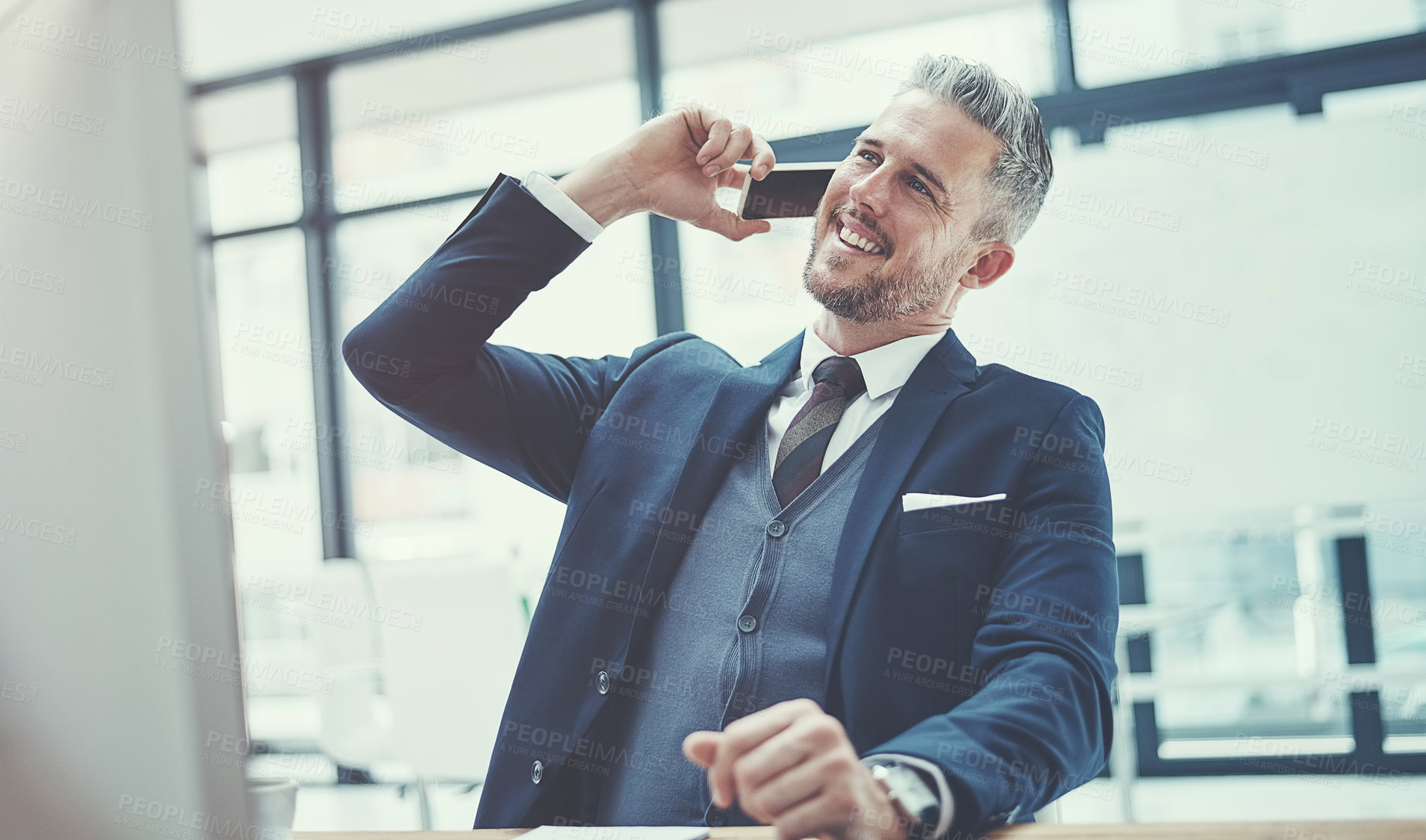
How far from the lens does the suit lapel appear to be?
3.67 ft

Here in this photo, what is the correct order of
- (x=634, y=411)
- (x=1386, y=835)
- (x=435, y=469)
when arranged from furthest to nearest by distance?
(x=435, y=469) → (x=634, y=411) → (x=1386, y=835)

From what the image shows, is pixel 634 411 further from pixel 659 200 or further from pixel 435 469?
pixel 435 469

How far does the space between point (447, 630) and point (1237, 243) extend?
278cm

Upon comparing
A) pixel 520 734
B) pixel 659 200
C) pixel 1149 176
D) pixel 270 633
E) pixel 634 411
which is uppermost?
pixel 1149 176

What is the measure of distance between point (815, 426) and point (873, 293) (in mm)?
212

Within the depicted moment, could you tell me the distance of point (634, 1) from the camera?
4383 mm

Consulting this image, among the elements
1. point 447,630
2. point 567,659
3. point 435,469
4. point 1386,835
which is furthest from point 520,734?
point 435,469

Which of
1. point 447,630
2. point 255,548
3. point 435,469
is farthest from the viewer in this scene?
point 255,548

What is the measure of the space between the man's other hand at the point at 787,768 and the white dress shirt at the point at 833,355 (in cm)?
64

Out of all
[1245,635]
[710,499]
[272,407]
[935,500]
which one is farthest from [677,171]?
[272,407]

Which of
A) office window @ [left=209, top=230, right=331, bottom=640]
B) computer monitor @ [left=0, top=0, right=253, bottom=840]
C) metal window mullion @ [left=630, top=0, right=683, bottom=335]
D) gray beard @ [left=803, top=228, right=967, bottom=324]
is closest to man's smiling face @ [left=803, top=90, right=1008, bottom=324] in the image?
gray beard @ [left=803, top=228, right=967, bottom=324]

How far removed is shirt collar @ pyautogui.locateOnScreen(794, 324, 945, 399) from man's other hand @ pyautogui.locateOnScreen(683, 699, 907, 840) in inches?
28.9

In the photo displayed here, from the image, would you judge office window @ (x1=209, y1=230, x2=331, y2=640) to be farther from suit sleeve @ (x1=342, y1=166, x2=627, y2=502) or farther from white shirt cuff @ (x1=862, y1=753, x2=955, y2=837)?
white shirt cuff @ (x1=862, y1=753, x2=955, y2=837)

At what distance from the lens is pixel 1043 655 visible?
3.20ft
